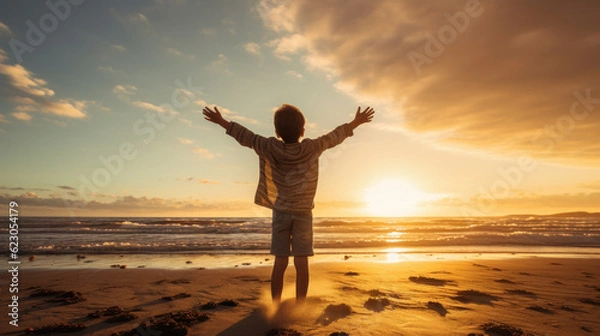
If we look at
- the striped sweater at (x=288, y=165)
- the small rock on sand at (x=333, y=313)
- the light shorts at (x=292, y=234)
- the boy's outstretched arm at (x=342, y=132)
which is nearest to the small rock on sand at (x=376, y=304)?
the small rock on sand at (x=333, y=313)

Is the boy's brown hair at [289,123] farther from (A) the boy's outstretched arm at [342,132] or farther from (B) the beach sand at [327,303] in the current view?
(B) the beach sand at [327,303]

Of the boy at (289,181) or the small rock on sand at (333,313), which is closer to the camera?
the small rock on sand at (333,313)

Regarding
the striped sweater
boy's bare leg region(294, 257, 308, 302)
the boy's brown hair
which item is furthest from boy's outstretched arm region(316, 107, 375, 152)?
boy's bare leg region(294, 257, 308, 302)

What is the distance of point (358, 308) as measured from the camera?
3984 mm

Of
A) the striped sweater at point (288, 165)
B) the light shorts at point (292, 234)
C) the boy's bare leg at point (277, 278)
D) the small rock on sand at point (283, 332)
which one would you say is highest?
the striped sweater at point (288, 165)

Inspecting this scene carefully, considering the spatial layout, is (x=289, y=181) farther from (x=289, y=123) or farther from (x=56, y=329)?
(x=56, y=329)

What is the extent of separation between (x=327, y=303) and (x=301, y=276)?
57 centimetres

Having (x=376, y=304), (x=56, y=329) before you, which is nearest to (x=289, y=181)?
(x=376, y=304)

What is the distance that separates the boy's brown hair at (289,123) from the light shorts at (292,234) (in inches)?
36.5

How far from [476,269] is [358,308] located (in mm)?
4966

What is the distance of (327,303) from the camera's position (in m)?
4.10

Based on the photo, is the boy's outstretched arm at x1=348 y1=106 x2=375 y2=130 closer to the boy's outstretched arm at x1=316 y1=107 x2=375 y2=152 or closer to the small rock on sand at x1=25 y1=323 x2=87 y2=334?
the boy's outstretched arm at x1=316 y1=107 x2=375 y2=152

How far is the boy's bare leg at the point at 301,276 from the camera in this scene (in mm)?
3846

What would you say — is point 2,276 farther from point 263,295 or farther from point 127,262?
point 263,295
